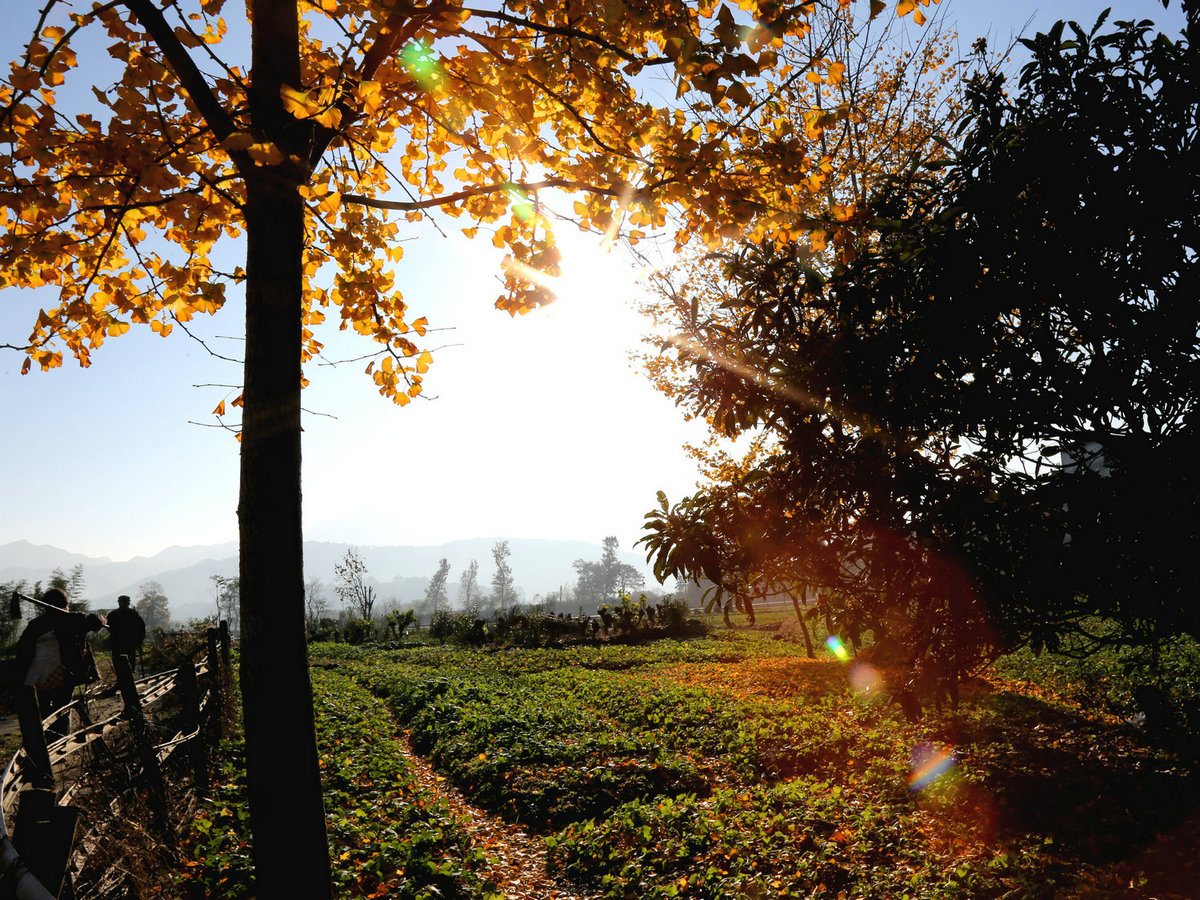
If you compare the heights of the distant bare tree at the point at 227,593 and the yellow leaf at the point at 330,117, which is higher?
the yellow leaf at the point at 330,117

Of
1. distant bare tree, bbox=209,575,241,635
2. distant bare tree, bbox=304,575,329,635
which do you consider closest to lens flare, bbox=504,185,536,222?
distant bare tree, bbox=304,575,329,635

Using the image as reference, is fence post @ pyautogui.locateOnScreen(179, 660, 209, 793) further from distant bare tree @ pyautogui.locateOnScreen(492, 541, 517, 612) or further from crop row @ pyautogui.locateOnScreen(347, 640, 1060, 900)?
distant bare tree @ pyautogui.locateOnScreen(492, 541, 517, 612)

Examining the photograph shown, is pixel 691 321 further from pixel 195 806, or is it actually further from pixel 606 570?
pixel 606 570

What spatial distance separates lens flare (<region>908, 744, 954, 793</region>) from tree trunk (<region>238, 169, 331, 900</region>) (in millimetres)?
5860

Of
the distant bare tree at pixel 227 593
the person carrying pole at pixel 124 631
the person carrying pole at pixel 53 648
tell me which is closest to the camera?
the person carrying pole at pixel 53 648

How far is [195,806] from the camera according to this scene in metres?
6.06

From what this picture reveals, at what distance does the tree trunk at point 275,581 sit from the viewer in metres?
2.72

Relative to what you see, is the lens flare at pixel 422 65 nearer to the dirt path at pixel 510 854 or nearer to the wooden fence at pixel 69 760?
the wooden fence at pixel 69 760

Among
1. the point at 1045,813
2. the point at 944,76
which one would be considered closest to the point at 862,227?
the point at 1045,813

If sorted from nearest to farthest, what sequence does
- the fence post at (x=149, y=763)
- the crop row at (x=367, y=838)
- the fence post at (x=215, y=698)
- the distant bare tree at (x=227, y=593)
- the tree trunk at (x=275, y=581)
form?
the tree trunk at (x=275, y=581) → the crop row at (x=367, y=838) → the fence post at (x=149, y=763) → the fence post at (x=215, y=698) → the distant bare tree at (x=227, y=593)

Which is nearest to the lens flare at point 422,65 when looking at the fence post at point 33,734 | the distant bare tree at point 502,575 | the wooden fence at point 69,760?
the wooden fence at point 69,760

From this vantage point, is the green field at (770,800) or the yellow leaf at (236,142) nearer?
the yellow leaf at (236,142)

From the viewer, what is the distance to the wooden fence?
7.61ft

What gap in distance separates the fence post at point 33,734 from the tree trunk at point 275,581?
6.61 ft
